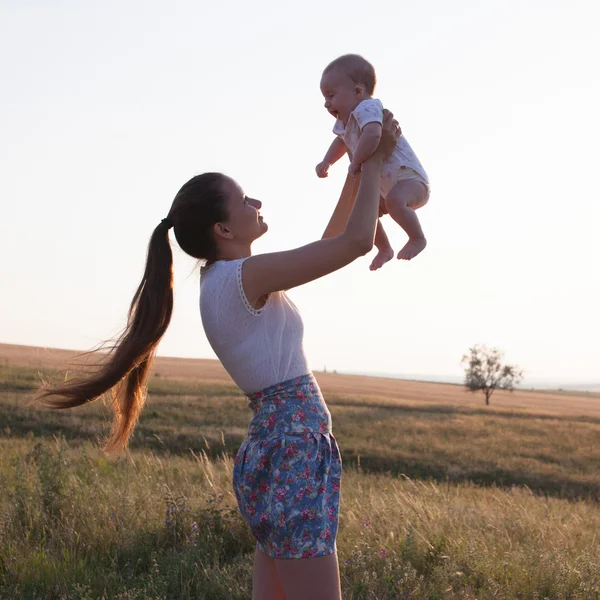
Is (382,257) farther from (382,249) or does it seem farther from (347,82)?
(347,82)

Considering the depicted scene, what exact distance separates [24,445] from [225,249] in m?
9.08

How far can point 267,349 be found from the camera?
8.48 feet

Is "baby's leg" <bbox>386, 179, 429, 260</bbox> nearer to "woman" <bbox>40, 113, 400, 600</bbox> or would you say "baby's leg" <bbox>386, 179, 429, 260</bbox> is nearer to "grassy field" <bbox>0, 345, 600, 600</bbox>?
"woman" <bbox>40, 113, 400, 600</bbox>

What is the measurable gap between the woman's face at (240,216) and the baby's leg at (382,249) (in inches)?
34.9

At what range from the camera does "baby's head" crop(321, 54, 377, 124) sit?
130 inches

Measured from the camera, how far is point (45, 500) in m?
5.37

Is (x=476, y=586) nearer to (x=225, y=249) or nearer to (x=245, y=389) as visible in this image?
(x=245, y=389)

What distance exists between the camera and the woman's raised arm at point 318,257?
2.46m

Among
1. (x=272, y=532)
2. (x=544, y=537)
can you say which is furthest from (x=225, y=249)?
(x=544, y=537)

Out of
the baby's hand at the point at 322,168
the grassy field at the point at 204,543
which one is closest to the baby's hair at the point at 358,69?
the baby's hand at the point at 322,168

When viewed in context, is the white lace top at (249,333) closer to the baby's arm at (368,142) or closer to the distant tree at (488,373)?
the baby's arm at (368,142)

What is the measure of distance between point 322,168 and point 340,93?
455 millimetres

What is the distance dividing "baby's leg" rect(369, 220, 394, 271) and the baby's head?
587mm

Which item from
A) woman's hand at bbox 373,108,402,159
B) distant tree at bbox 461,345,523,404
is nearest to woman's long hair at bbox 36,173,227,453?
woman's hand at bbox 373,108,402,159
